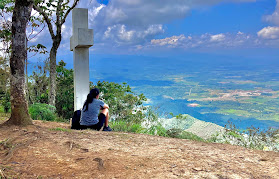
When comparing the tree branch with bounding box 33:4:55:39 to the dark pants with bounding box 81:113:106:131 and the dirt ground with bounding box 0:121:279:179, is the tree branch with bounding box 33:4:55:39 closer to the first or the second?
the dark pants with bounding box 81:113:106:131

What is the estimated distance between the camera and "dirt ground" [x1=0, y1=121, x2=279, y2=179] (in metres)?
3.51

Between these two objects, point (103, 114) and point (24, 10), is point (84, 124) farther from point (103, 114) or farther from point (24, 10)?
point (24, 10)

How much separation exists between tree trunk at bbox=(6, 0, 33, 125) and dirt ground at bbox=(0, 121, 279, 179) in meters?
0.60

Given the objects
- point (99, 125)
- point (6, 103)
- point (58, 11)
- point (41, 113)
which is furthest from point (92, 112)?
point (58, 11)

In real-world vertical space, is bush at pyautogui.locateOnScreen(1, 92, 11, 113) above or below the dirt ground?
above

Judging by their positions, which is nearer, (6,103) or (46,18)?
(46,18)

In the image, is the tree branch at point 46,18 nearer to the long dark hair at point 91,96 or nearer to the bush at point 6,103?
the bush at point 6,103

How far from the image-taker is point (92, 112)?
690cm

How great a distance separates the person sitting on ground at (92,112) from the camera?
689 centimetres

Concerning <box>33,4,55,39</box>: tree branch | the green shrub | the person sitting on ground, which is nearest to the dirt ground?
the person sitting on ground

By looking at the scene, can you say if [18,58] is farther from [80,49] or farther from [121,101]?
[121,101]

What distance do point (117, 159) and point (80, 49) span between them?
5.74 meters

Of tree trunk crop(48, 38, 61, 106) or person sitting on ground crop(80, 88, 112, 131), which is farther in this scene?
tree trunk crop(48, 38, 61, 106)

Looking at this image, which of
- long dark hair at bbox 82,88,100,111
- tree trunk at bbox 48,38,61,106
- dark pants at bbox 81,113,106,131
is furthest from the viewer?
tree trunk at bbox 48,38,61,106
